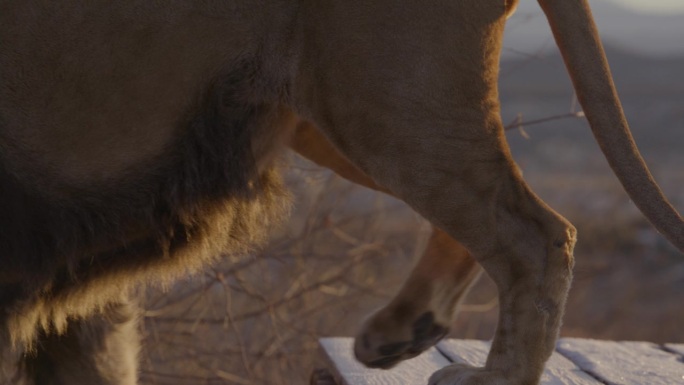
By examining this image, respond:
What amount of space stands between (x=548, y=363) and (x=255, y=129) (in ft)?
4.25

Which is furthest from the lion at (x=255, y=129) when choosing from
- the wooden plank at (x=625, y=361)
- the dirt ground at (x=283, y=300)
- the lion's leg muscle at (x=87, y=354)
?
the dirt ground at (x=283, y=300)

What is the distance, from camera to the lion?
9.55 ft

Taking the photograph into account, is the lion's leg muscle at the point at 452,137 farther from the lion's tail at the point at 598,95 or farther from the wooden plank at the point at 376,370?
the wooden plank at the point at 376,370

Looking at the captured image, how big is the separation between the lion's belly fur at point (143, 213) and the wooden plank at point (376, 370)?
63 cm

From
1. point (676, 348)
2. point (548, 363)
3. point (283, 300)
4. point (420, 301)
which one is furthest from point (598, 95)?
point (283, 300)

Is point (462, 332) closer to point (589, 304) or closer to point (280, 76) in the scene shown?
point (589, 304)

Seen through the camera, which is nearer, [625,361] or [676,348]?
[625,361]

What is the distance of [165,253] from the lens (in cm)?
315

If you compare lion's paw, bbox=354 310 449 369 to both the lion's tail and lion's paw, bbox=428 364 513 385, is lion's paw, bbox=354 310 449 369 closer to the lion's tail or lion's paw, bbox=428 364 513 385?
lion's paw, bbox=428 364 513 385

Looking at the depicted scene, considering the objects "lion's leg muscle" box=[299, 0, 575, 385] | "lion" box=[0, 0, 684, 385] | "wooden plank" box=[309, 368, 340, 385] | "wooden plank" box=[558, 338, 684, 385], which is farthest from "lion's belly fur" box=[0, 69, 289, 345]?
"wooden plank" box=[558, 338, 684, 385]

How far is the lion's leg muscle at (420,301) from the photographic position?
10.9ft

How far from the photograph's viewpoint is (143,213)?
10.1ft

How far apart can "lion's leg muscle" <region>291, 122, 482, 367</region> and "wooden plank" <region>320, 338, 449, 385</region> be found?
5.1 inches

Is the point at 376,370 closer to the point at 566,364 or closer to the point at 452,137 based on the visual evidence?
the point at 566,364
